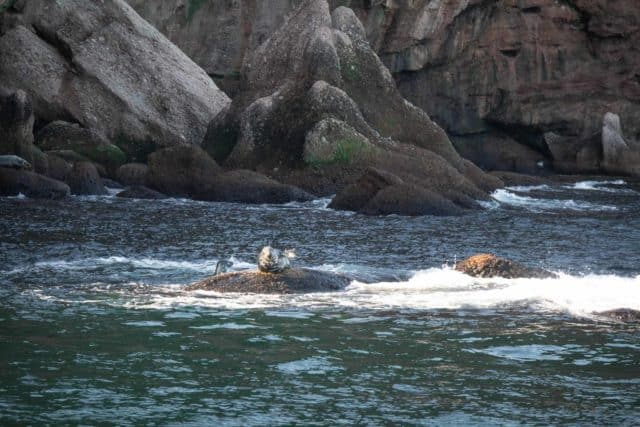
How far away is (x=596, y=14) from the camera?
159 ft

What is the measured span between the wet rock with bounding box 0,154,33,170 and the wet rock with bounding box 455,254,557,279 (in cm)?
1605

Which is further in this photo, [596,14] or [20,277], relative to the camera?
[596,14]

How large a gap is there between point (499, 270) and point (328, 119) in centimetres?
1466

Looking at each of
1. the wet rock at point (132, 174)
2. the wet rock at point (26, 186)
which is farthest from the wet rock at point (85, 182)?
the wet rock at point (132, 174)

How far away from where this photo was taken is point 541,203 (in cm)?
3016

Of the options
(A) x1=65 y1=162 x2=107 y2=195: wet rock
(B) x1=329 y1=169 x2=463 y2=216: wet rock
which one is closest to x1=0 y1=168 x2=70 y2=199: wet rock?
(A) x1=65 y1=162 x2=107 y2=195: wet rock

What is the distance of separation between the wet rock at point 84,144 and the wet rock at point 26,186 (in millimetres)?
5470

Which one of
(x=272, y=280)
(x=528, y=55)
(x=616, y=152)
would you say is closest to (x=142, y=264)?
(x=272, y=280)

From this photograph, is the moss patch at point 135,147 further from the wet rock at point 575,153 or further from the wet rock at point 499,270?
the wet rock at point 499,270

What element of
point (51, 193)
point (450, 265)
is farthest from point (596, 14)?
point (450, 265)

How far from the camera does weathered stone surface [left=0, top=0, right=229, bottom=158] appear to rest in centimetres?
3494

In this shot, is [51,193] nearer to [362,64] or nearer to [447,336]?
[362,64]

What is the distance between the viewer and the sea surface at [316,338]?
8.90 metres

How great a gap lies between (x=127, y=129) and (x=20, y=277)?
20175mm
